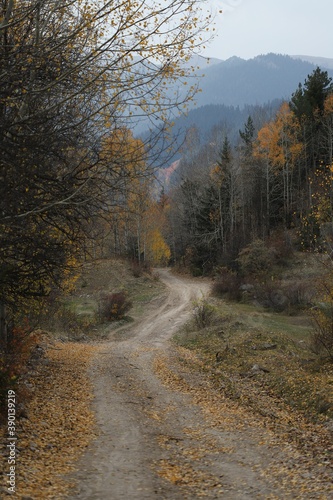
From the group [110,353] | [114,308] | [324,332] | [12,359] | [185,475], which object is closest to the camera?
[185,475]

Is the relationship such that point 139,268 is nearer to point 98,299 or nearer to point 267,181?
point 98,299

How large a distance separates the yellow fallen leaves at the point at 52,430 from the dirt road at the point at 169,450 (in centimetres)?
25

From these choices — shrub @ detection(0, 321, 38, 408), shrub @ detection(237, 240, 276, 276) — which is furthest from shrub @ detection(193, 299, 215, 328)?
shrub @ detection(237, 240, 276, 276)

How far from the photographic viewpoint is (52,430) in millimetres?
7648

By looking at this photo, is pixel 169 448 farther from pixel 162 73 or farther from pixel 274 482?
pixel 162 73

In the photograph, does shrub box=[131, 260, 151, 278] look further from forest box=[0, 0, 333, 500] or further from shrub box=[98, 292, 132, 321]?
forest box=[0, 0, 333, 500]

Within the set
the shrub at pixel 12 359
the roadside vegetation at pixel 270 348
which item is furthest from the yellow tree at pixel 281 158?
the shrub at pixel 12 359

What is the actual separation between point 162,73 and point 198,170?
54.6 metres

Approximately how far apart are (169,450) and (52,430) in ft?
6.56

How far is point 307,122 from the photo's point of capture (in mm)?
49688

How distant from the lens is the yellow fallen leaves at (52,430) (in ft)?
17.8

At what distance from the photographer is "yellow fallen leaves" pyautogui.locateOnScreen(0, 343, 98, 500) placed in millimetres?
5426

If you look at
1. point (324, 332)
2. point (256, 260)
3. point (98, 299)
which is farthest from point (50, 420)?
point (256, 260)

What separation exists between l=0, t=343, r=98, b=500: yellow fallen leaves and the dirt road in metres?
0.25
